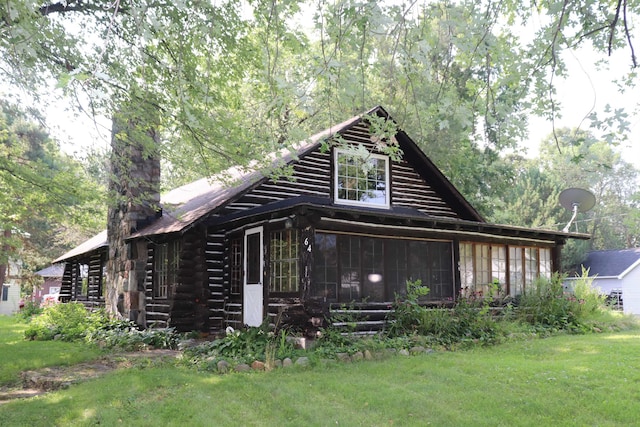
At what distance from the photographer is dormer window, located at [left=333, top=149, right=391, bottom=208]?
14.2m

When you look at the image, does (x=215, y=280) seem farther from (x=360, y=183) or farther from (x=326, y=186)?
(x=360, y=183)

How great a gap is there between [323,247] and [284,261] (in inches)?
34.7

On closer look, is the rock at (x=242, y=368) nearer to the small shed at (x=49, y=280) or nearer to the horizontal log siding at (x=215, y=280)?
the horizontal log siding at (x=215, y=280)

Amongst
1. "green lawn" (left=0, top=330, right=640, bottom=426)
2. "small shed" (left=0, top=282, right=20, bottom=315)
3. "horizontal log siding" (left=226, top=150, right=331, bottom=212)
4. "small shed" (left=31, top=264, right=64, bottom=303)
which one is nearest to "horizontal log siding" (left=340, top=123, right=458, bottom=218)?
"horizontal log siding" (left=226, top=150, right=331, bottom=212)

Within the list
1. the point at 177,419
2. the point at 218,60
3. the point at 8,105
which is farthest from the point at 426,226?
the point at 8,105

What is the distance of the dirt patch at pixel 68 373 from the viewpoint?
7789 mm

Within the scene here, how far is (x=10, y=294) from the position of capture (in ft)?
122

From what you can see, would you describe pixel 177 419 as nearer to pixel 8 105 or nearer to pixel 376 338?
pixel 376 338

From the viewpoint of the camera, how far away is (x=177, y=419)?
5.89 metres

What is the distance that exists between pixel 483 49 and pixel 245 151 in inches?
224

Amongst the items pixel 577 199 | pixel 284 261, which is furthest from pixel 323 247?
pixel 577 199

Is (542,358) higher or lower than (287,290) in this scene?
lower

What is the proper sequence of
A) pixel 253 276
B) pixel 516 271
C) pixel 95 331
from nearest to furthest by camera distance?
pixel 253 276 → pixel 95 331 → pixel 516 271

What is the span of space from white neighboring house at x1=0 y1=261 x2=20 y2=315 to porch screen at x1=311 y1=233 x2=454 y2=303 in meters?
28.8
